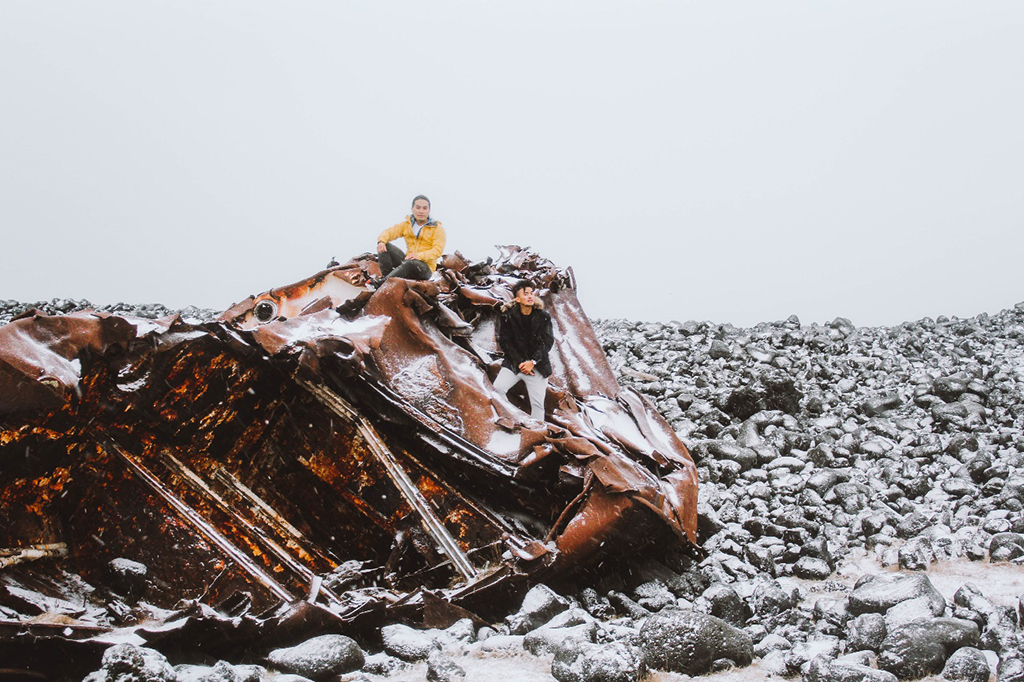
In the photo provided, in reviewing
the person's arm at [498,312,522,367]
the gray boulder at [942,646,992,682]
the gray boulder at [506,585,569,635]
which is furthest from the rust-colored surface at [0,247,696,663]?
the gray boulder at [942,646,992,682]

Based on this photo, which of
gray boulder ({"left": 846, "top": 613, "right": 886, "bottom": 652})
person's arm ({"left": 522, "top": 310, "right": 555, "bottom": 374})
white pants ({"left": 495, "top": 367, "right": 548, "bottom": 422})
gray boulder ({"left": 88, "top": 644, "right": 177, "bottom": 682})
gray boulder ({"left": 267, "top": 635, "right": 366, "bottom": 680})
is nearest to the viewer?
gray boulder ({"left": 88, "top": 644, "right": 177, "bottom": 682})

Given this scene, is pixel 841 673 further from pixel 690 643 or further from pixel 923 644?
pixel 690 643

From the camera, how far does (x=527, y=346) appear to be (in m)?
4.76

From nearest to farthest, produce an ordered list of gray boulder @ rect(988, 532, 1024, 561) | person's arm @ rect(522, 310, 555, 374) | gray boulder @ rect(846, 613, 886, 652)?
gray boulder @ rect(846, 613, 886, 652) < gray boulder @ rect(988, 532, 1024, 561) < person's arm @ rect(522, 310, 555, 374)

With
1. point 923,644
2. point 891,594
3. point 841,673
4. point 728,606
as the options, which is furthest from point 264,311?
point 923,644

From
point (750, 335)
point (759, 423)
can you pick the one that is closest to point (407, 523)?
point (759, 423)

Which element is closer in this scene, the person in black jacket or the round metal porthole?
the person in black jacket

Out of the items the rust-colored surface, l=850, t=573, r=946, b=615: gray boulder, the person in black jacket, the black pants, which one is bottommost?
l=850, t=573, r=946, b=615: gray boulder

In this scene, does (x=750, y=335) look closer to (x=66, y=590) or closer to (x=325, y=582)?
(x=325, y=582)

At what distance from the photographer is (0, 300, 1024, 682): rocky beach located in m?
2.76

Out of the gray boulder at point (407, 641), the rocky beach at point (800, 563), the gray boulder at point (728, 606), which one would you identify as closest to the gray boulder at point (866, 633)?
the rocky beach at point (800, 563)

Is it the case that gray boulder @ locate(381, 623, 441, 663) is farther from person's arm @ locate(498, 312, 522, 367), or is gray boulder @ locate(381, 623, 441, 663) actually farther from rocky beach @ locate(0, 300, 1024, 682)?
person's arm @ locate(498, 312, 522, 367)

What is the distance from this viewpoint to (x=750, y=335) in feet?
28.9

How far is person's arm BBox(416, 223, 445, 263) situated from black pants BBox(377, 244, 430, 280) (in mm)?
Answer: 124
